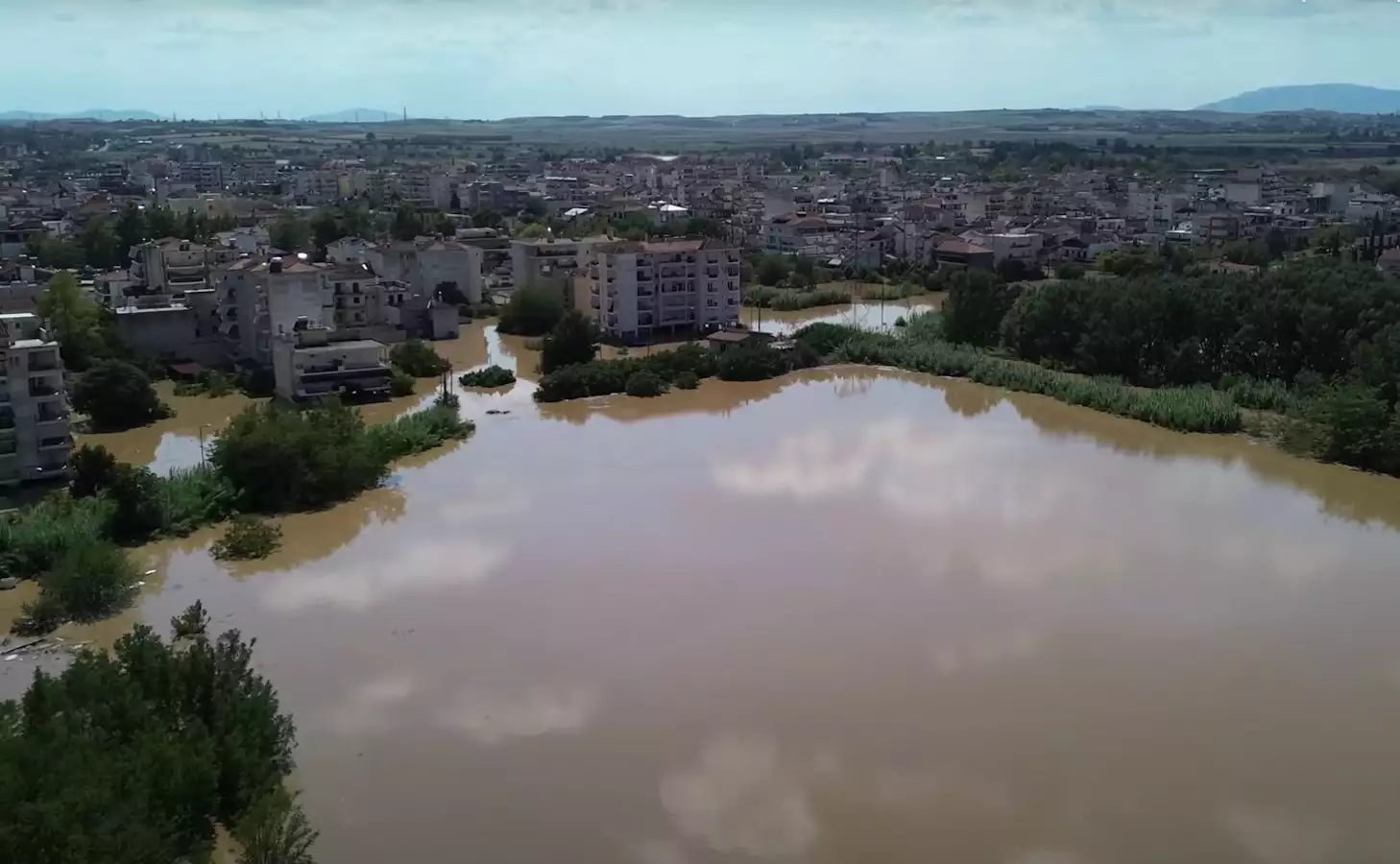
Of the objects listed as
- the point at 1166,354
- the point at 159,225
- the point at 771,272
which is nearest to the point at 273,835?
the point at 1166,354

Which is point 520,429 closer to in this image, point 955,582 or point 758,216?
point 955,582

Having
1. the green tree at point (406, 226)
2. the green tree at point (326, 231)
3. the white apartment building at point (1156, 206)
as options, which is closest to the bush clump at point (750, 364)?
the green tree at point (326, 231)

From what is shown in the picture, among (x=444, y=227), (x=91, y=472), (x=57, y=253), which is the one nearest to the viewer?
(x=91, y=472)

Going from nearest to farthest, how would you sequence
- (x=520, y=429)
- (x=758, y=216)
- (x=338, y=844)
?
(x=338, y=844)
(x=520, y=429)
(x=758, y=216)

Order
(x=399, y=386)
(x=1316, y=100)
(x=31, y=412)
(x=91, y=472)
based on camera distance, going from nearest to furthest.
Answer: (x=91, y=472), (x=31, y=412), (x=399, y=386), (x=1316, y=100)

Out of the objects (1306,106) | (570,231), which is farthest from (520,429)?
(1306,106)

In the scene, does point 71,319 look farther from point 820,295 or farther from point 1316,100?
point 1316,100

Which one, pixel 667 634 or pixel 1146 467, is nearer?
pixel 667 634
